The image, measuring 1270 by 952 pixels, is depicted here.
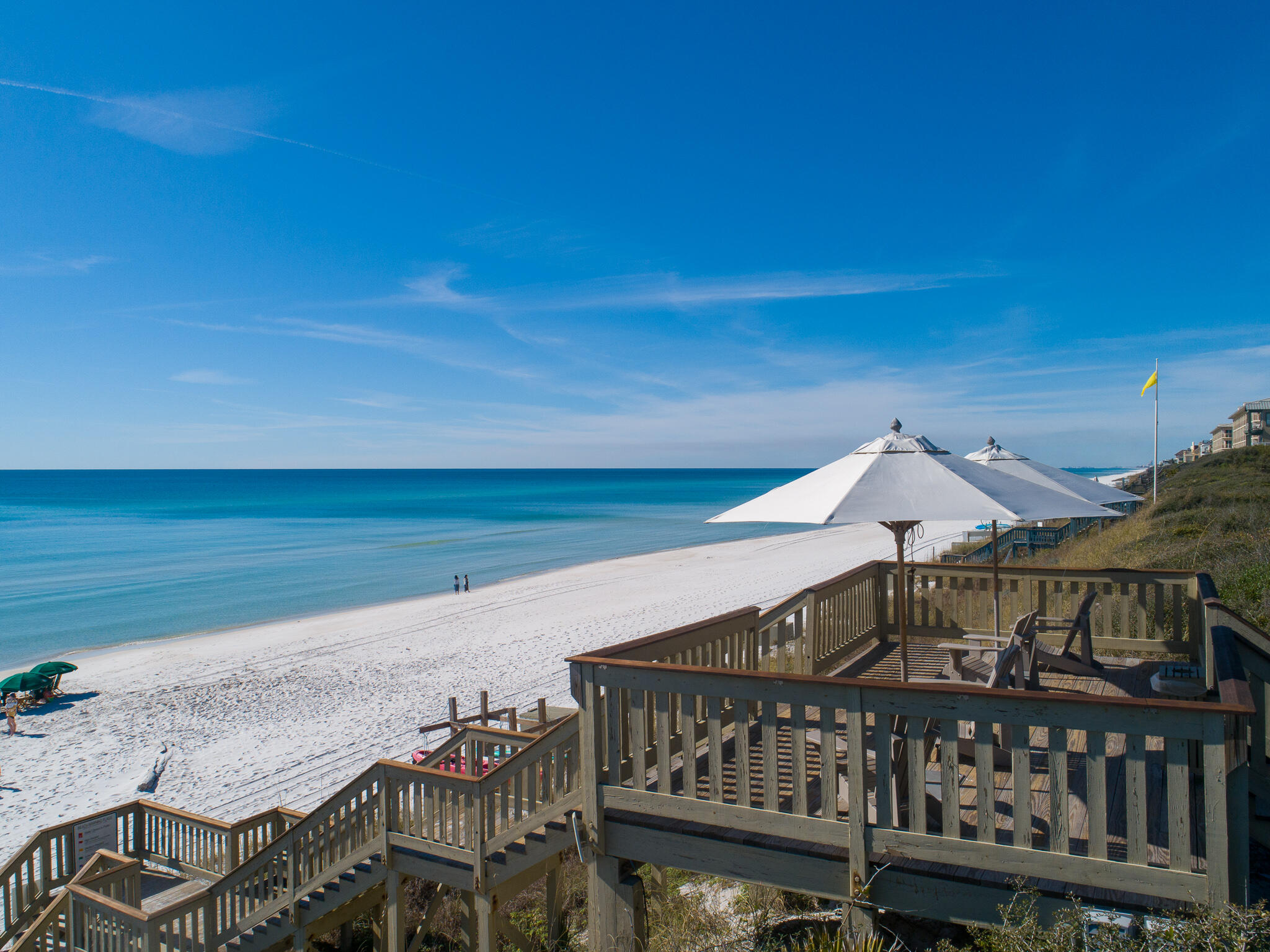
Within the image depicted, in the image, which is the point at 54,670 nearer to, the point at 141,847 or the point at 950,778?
the point at 141,847

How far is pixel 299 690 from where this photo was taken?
17.5 m

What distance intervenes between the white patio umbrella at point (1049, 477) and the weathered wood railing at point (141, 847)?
835 centimetres

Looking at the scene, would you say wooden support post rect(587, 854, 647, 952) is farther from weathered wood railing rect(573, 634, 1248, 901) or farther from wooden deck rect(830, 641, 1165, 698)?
wooden deck rect(830, 641, 1165, 698)

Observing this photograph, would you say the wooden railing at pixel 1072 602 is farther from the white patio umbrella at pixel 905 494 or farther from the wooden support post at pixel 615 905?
the wooden support post at pixel 615 905

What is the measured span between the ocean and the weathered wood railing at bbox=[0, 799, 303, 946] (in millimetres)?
17379

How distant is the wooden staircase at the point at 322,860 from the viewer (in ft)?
17.0

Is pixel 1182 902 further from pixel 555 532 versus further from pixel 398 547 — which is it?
pixel 555 532

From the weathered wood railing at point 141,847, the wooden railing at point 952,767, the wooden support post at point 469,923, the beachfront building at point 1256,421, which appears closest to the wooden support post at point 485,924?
the wooden support post at point 469,923

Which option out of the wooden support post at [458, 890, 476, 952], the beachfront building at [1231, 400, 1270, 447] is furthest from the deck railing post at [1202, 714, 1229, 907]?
the beachfront building at [1231, 400, 1270, 447]

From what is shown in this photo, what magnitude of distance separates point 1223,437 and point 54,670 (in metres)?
84.1

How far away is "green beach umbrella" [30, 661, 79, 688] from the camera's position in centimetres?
1741

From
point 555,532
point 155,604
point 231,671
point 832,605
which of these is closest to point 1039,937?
point 832,605

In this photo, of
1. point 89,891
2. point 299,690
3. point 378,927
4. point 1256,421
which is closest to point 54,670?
point 299,690

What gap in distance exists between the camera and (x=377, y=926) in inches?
284
